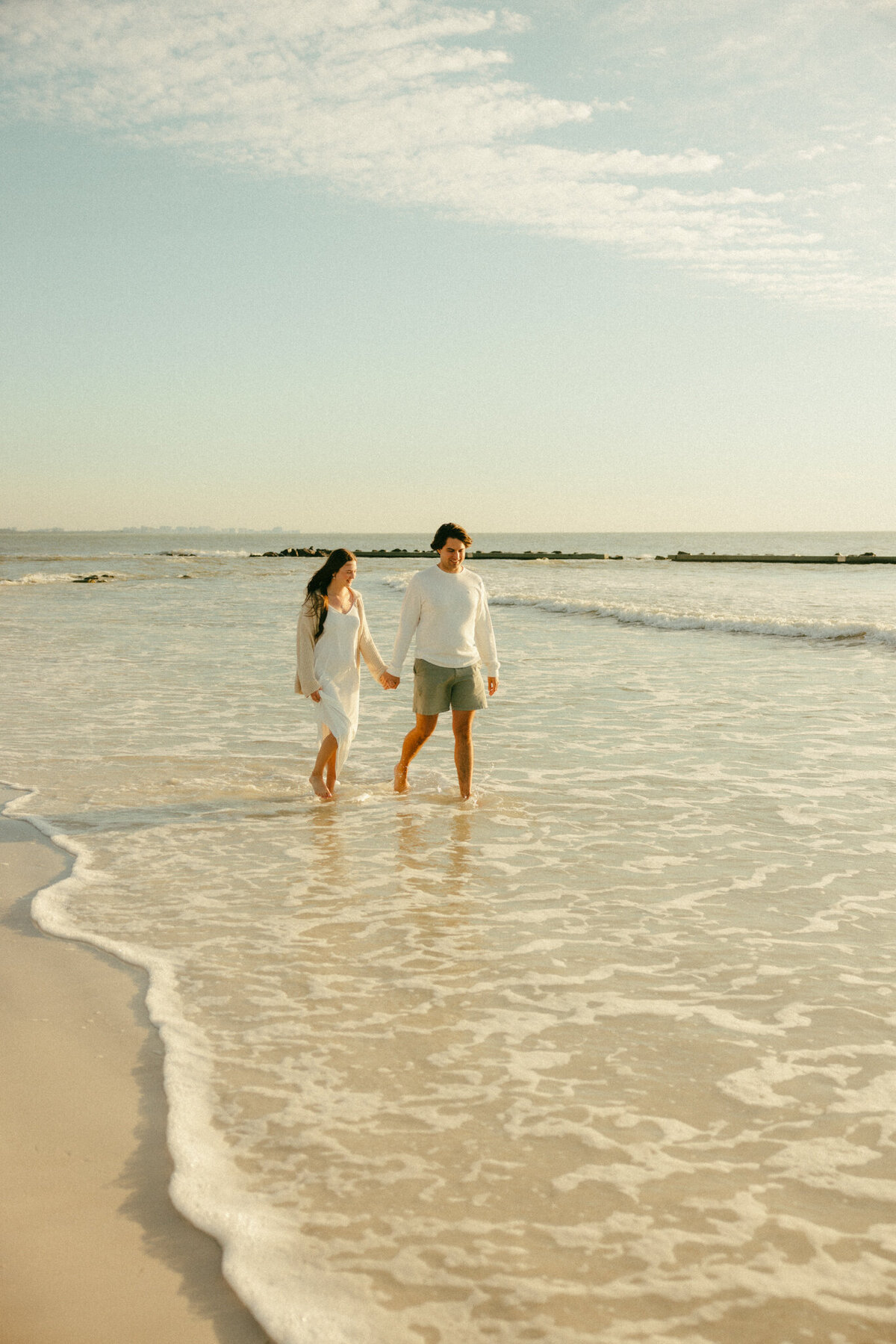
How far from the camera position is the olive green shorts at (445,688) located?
26.2ft

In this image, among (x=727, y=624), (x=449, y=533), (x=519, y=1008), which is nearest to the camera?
(x=519, y=1008)

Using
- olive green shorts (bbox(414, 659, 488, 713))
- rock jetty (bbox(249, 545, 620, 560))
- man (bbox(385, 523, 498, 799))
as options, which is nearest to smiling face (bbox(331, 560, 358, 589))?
man (bbox(385, 523, 498, 799))

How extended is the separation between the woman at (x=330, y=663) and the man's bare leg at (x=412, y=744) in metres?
0.40

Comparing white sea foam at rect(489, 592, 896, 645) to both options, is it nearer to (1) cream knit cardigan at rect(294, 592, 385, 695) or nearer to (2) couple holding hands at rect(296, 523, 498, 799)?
(2) couple holding hands at rect(296, 523, 498, 799)

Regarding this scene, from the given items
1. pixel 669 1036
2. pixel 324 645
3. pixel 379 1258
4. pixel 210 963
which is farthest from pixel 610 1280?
pixel 324 645

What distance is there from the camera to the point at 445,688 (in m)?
8.02

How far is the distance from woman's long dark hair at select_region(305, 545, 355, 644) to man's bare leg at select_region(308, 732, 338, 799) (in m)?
0.79

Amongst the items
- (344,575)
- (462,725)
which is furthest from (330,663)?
(462,725)

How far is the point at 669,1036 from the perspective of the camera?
4.09 meters

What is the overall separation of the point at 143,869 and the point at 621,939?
2958mm

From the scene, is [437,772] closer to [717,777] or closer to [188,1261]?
[717,777]

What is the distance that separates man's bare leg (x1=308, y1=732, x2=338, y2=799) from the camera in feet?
26.7

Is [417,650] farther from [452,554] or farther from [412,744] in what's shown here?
[452,554]

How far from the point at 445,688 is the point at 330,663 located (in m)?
0.92
